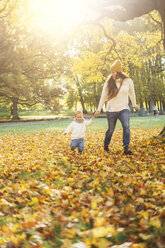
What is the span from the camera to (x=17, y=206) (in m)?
3.13

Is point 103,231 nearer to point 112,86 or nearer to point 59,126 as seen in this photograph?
point 112,86

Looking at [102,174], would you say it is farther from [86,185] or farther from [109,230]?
[109,230]

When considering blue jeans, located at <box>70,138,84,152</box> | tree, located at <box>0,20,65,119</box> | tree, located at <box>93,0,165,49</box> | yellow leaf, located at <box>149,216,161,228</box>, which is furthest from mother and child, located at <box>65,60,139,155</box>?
tree, located at <box>0,20,65,119</box>

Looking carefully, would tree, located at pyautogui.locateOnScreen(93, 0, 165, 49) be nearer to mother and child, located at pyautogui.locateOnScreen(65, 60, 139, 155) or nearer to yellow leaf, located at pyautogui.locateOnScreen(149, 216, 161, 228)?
mother and child, located at pyautogui.locateOnScreen(65, 60, 139, 155)

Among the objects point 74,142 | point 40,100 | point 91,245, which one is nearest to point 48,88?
point 40,100

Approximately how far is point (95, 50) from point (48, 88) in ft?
28.7

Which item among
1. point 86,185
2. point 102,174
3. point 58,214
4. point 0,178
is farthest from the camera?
point 0,178

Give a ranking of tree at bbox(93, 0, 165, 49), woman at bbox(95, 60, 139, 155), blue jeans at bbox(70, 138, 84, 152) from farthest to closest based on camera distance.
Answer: tree at bbox(93, 0, 165, 49), blue jeans at bbox(70, 138, 84, 152), woman at bbox(95, 60, 139, 155)

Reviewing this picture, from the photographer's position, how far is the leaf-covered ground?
221 cm

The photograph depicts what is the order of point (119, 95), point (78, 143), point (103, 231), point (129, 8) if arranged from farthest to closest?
point (129, 8)
point (78, 143)
point (119, 95)
point (103, 231)

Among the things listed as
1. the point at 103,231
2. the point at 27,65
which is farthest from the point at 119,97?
the point at 27,65

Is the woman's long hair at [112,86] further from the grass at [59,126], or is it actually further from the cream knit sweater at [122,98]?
the grass at [59,126]

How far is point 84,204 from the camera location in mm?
2959

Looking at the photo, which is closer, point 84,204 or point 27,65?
point 84,204
